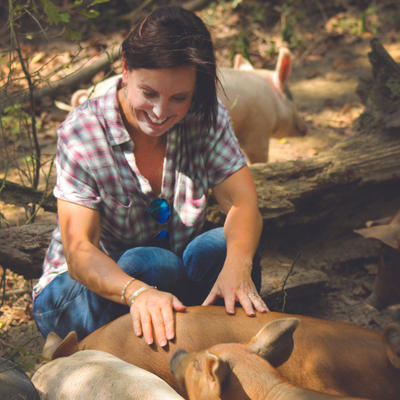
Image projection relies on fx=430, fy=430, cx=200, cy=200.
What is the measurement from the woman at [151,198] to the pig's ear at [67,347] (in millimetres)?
210

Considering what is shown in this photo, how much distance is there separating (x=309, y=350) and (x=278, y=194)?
4.35ft

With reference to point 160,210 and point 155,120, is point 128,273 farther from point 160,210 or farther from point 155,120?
point 155,120

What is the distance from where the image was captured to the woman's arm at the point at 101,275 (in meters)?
1.44

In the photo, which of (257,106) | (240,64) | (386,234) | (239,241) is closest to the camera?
(239,241)

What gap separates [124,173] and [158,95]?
1.28 ft

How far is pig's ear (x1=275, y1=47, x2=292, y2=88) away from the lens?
4340 millimetres

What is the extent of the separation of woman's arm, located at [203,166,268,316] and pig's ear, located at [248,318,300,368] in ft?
1.22

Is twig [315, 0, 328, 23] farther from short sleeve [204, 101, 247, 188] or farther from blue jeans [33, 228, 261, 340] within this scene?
blue jeans [33, 228, 261, 340]

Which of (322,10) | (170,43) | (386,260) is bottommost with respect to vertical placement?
(386,260)

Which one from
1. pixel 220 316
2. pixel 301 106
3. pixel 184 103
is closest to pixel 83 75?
pixel 301 106

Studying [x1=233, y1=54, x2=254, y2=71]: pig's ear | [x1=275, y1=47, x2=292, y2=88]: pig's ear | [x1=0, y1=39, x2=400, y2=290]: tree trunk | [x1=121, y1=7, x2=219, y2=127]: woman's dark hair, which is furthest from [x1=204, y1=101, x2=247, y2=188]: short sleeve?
[x1=233, y1=54, x2=254, y2=71]: pig's ear

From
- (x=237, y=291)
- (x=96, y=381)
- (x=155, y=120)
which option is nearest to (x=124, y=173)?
(x=155, y=120)

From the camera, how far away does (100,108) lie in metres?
1.88

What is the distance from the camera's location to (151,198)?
1935 mm
